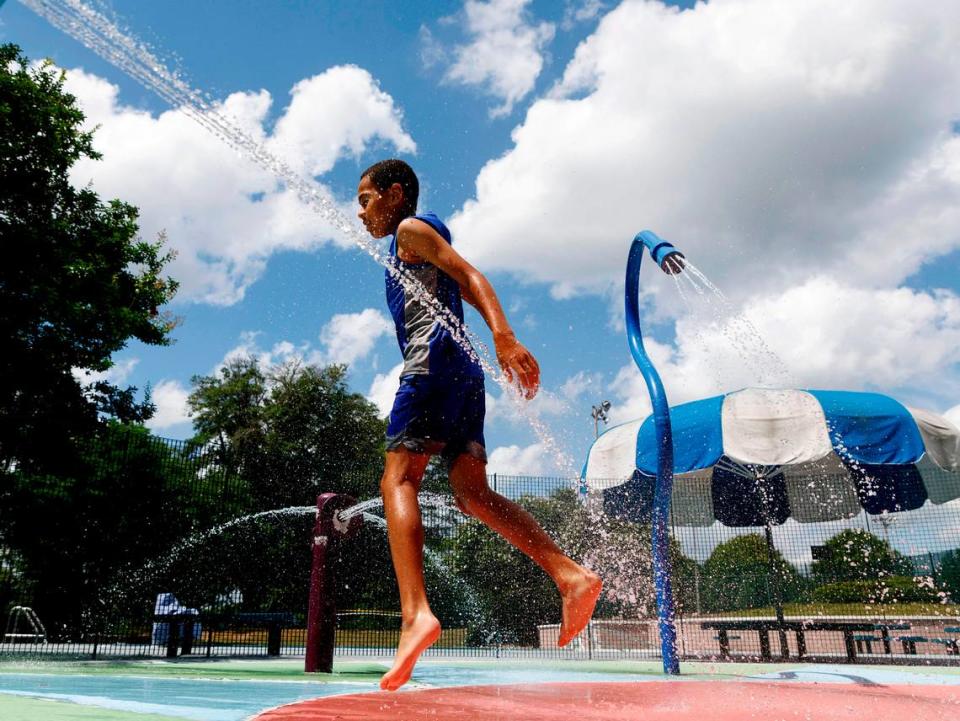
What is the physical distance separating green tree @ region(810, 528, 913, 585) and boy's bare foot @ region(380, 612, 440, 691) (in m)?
8.59

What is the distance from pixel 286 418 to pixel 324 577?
1118 inches

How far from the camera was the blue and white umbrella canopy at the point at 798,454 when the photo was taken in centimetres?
762

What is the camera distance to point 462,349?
2434 mm

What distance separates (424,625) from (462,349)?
2.94ft

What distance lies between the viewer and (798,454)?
7.68 meters

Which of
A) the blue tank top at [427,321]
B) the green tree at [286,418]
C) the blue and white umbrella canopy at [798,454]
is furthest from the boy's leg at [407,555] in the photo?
the green tree at [286,418]

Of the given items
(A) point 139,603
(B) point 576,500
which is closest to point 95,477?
(A) point 139,603

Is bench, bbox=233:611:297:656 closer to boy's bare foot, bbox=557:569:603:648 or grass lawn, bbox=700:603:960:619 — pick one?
grass lawn, bbox=700:603:960:619

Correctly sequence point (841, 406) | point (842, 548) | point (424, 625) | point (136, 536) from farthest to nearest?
point (136, 536)
point (842, 548)
point (841, 406)
point (424, 625)

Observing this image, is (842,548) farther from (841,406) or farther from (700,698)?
(700,698)

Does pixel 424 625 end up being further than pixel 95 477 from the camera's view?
No

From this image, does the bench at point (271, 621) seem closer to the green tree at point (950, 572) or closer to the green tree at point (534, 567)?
the green tree at point (534, 567)

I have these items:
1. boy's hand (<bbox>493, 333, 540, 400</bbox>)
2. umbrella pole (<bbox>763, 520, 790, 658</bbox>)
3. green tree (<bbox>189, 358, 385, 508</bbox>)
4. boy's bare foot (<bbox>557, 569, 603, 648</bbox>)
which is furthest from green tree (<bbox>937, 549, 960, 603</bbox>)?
green tree (<bbox>189, 358, 385, 508</bbox>)

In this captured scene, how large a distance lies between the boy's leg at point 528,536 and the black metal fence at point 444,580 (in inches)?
299
